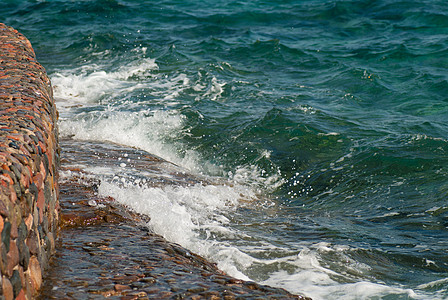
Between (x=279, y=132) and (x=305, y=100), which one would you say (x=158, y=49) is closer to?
(x=305, y=100)

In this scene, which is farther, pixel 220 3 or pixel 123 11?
pixel 220 3

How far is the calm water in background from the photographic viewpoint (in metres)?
5.37

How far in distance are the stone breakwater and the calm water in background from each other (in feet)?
5.00

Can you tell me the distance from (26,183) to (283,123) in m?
7.24

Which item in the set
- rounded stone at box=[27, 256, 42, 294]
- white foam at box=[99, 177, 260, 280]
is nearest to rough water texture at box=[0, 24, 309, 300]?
rounded stone at box=[27, 256, 42, 294]

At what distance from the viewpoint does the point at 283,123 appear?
9.89 meters

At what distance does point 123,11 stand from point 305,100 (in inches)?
436

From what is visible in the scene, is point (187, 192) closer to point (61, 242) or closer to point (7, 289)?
point (61, 242)

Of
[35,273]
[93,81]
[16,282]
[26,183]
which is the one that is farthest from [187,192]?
[93,81]

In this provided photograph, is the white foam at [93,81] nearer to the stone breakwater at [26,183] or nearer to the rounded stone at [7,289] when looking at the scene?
the stone breakwater at [26,183]

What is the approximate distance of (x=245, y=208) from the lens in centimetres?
667

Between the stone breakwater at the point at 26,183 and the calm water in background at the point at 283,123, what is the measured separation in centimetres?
152

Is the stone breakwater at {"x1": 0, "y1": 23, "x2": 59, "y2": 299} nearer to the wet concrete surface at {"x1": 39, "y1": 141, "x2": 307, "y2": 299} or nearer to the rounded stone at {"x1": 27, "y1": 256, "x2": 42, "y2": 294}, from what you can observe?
the rounded stone at {"x1": 27, "y1": 256, "x2": 42, "y2": 294}

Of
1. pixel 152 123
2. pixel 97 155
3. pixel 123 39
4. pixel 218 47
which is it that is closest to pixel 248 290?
pixel 97 155
